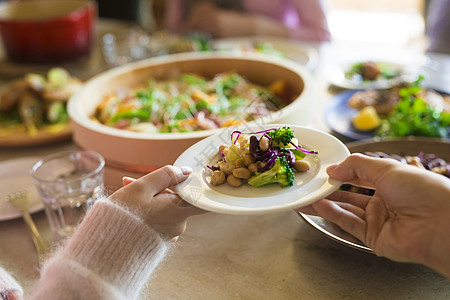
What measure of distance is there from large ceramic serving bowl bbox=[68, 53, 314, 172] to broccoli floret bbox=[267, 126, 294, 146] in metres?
0.25

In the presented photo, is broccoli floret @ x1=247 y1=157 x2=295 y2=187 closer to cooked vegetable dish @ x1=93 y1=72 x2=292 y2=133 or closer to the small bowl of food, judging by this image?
cooked vegetable dish @ x1=93 y1=72 x2=292 y2=133

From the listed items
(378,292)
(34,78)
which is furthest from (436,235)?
(34,78)

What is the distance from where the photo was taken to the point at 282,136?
976 millimetres

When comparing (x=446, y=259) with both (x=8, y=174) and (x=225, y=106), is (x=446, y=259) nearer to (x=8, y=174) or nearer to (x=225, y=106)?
(x=225, y=106)

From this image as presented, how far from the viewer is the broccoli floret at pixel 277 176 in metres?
0.92

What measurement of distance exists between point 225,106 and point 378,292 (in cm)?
84

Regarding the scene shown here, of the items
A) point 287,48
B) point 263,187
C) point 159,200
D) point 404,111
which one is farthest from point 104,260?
point 287,48

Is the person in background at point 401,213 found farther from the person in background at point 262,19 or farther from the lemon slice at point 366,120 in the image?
the person in background at point 262,19

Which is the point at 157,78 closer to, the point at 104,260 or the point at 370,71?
the point at 370,71

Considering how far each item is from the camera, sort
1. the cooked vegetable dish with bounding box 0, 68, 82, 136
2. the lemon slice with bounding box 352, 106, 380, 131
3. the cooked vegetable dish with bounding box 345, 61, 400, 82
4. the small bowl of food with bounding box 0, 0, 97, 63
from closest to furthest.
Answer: the lemon slice with bounding box 352, 106, 380, 131, the cooked vegetable dish with bounding box 0, 68, 82, 136, the cooked vegetable dish with bounding box 345, 61, 400, 82, the small bowl of food with bounding box 0, 0, 97, 63

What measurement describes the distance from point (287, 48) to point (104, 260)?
1.75 metres

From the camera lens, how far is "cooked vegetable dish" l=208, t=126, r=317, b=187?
93cm

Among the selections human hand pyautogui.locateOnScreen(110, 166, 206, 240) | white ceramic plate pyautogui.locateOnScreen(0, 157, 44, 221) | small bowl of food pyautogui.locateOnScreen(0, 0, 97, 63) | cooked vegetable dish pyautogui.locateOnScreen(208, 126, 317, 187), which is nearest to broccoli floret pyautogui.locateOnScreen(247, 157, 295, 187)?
cooked vegetable dish pyautogui.locateOnScreen(208, 126, 317, 187)

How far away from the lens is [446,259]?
0.82 meters
